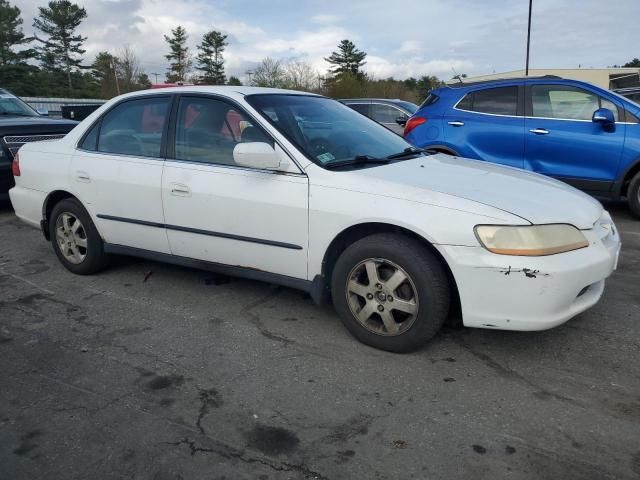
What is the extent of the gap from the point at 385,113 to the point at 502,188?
8.76m

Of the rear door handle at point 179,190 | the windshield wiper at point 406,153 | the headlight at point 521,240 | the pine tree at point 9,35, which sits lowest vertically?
the headlight at point 521,240

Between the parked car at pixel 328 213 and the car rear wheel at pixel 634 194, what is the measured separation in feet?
11.4

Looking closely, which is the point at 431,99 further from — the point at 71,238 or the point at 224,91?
the point at 71,238

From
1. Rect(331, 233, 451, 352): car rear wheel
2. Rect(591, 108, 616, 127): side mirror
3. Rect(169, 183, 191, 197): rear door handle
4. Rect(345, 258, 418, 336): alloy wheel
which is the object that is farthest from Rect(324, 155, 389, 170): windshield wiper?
Rect(591, 108, 616, 127): side mirror

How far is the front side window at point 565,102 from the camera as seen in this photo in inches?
261

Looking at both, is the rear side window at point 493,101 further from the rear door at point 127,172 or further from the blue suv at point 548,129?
the rear door at point 127,172

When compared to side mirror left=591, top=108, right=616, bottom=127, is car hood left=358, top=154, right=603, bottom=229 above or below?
below

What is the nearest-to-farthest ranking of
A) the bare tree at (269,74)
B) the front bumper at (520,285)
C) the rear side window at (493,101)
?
the front bumper at (520,285) < the rear side window at (493,101) < the bare tree at (269,74)

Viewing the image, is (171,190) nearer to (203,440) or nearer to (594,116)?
(203,440)

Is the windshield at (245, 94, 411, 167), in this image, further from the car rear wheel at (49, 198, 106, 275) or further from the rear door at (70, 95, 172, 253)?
the car rear wheel at (49, 198, 106, 275)

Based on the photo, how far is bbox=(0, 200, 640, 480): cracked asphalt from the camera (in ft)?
7.70

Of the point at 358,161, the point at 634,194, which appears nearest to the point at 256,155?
the point at 358,161

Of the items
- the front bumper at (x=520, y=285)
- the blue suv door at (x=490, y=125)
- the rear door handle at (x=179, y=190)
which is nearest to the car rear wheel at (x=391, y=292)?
the front bumper at (x=520, y=285)

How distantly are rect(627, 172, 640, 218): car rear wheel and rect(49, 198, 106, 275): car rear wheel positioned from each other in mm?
5799
